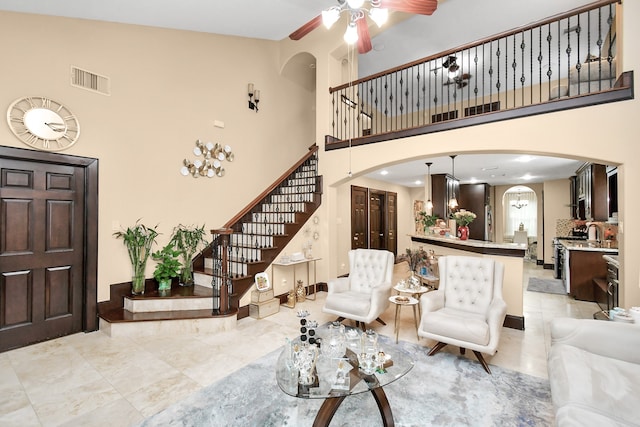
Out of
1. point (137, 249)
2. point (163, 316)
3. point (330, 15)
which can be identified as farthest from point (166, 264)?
point (330, 15)

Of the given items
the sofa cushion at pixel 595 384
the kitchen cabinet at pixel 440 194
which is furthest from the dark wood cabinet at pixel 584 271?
the sofa cushion at pixel 595 384

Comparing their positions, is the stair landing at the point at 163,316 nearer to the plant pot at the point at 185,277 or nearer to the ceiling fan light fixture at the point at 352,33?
the plant pot at the point at 185,277

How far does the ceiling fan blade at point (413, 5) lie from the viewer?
2.42 metres

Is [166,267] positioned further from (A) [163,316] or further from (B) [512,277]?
(B) [512,277]

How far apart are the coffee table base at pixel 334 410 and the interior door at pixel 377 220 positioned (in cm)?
629

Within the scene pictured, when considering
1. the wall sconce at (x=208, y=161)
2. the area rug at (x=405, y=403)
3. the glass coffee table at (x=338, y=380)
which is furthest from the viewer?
the wall sconce at (x=208, y=161)

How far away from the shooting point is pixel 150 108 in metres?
4.40

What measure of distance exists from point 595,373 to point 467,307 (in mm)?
1427

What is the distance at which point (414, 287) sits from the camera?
3.70 meters

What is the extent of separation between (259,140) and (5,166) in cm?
372

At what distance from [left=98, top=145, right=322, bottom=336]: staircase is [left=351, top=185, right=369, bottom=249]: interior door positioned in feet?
5.71

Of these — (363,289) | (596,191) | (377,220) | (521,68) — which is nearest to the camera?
(363,289)

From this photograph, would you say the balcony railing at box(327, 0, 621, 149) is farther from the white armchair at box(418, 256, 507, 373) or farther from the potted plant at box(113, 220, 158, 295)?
the potted plant at box(113, 220, 158, 295)

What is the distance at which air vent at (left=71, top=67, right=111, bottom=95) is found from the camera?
368cm
